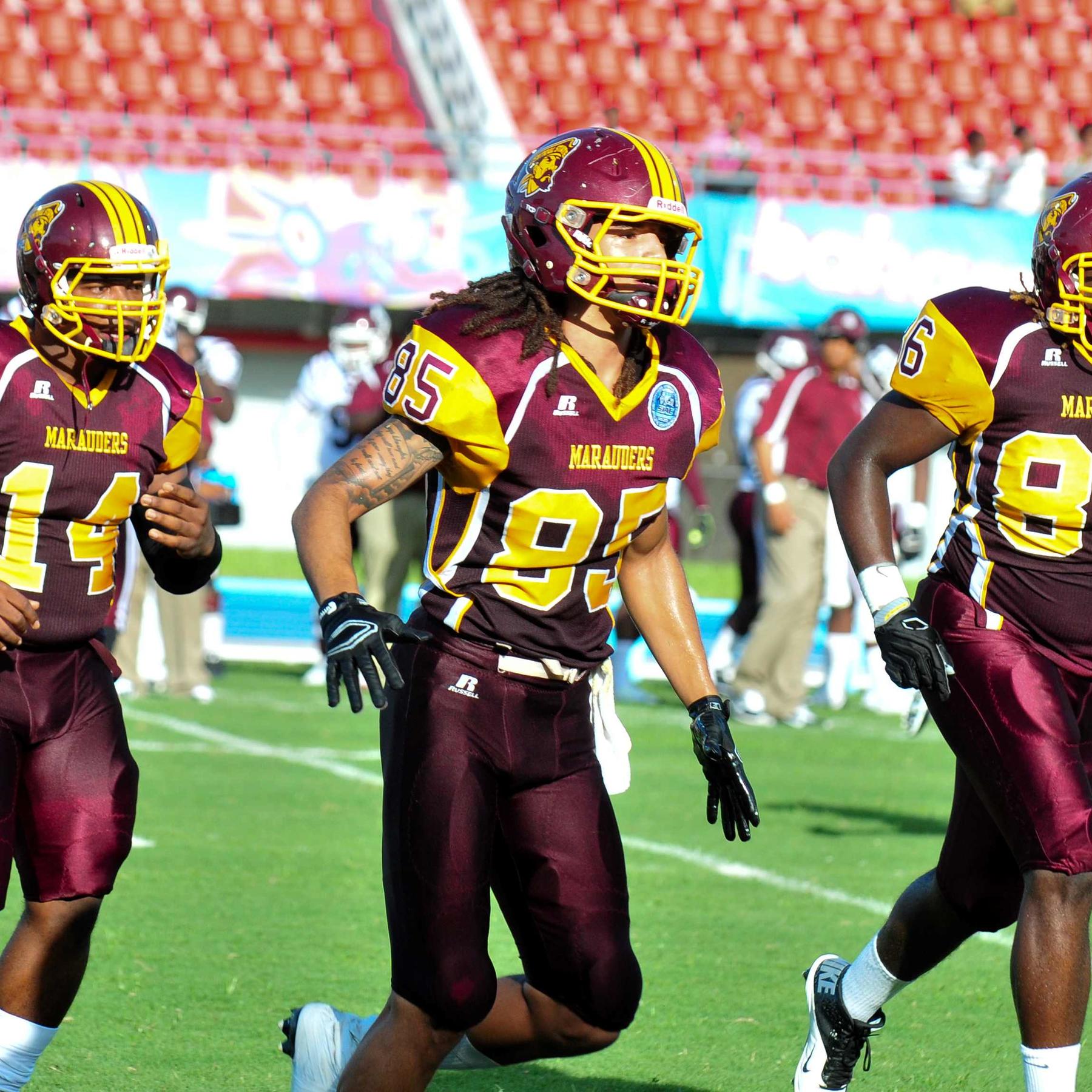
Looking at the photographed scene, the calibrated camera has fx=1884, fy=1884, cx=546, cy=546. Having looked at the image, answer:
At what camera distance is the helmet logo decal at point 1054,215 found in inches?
147

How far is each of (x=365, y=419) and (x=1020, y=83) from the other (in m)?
13.3

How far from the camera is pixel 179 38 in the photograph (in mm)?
19250

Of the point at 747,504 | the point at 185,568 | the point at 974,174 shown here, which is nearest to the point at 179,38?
the point at 974,174

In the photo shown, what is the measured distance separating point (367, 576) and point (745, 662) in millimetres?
2187

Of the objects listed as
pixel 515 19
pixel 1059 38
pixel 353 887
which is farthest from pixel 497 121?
pixel 353 887

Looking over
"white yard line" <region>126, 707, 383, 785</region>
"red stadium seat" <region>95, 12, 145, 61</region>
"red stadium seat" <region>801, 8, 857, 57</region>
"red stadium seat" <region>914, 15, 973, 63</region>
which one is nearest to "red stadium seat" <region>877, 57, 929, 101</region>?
"red stadium seat" <region>914, 15, 973, 63</region>

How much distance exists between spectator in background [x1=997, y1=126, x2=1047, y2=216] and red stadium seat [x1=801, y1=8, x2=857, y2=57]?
164 inches

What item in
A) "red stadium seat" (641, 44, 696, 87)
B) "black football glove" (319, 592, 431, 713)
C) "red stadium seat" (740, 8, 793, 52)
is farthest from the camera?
"red stadium seat" (740, 8, 793, 52)

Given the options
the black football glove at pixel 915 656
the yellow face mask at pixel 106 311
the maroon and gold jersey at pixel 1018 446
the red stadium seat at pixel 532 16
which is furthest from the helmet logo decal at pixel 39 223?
the red stadium seat at pixel 532 16

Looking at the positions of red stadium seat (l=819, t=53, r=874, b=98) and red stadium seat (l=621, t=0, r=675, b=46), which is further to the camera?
red stadium seat (l=819, t=53, r=874, b=98)

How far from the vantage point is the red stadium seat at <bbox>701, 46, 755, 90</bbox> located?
20312 mm

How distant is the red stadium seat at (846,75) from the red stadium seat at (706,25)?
114 centimetres

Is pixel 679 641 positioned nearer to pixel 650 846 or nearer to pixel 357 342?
pixel 650 846

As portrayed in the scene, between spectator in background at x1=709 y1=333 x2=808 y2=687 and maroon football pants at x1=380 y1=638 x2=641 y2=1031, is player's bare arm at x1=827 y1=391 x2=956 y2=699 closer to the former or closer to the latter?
maroon football pants at x1=380 y1=638 x2=641 y2=1031
